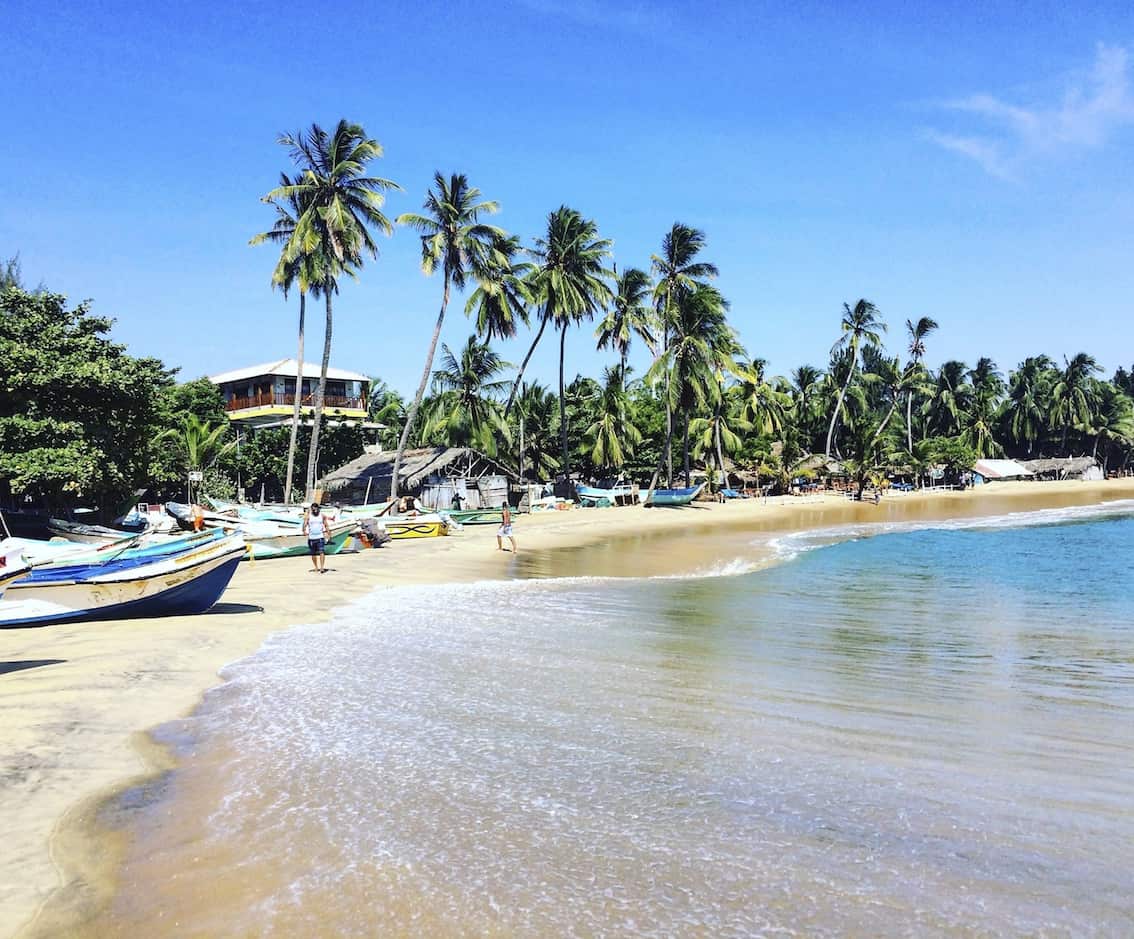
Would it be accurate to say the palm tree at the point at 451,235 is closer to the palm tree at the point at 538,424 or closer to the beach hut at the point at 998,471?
the palm tree at the point at 538,424

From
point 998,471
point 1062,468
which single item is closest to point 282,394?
point 998,471

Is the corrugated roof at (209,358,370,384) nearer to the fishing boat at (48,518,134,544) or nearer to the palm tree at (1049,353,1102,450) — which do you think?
the fishing boat at (48,518,134,544)

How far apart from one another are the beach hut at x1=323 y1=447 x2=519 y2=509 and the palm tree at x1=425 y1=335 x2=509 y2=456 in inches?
36.5

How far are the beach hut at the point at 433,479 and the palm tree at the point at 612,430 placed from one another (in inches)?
323

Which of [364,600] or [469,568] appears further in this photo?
[469,568]

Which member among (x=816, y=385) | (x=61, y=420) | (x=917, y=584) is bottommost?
(x=917, y=584)

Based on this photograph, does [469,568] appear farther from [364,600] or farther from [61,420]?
[61,420]

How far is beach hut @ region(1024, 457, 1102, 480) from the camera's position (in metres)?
77.1

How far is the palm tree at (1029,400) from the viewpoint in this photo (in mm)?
80188

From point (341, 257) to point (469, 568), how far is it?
16.4 metres

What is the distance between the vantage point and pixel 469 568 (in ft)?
63.3

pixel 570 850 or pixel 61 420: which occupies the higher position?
pixel 61 420

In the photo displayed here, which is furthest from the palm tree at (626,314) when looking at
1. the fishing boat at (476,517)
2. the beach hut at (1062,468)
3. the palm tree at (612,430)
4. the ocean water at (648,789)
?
the beach hut at (1062,468)

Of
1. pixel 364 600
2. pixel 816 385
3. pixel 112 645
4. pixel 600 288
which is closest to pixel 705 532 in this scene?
pixel 600 288
